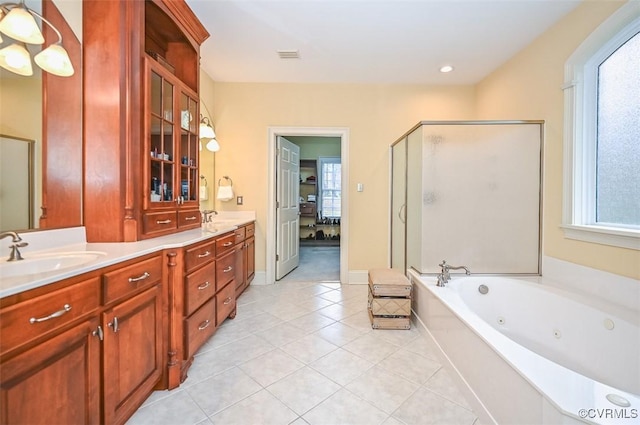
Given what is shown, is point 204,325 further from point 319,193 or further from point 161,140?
point 319,193

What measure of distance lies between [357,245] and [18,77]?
327cm

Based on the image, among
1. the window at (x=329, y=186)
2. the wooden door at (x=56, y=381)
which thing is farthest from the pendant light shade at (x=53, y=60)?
the window at (x=329, y=186)

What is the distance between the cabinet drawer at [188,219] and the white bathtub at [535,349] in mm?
2016

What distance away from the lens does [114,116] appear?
1.63m

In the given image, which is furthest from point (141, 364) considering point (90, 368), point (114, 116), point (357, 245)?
point (357, 245)

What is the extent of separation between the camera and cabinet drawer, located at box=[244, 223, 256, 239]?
10.6 ft

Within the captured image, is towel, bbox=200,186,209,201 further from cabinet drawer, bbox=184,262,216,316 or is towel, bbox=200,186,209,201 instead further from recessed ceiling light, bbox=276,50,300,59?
recessed ceiling light, bbox=276,50,300,59

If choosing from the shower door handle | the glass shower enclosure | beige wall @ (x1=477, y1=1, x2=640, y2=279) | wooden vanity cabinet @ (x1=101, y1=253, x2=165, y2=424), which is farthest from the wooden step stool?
wooden vanity cabinet @ (x1=101, y1=253, x2=165, y2=424)

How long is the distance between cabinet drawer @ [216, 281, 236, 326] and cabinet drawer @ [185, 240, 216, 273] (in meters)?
0.37

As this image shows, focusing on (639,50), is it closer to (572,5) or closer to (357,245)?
(572,5)

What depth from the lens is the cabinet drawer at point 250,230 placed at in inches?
127

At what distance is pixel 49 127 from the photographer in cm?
148

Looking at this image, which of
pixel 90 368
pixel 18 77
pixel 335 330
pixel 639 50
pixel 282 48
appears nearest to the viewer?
pixel 90 368

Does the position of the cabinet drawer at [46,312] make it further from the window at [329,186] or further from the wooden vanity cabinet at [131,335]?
the window at [329,186]
